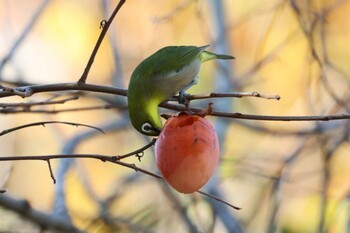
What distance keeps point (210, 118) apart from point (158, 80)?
4.17 ft

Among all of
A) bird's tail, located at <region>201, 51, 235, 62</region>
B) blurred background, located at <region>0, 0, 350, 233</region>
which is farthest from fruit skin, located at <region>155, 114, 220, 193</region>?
blurred background, located at <region>0, 0, 350, 233</region>

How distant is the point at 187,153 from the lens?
3.69 feet

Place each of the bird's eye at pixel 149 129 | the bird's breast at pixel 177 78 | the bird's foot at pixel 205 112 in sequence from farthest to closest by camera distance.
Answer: the bird's breast at pixel 177 78
the bird's eye at pixel 149 129
the bird's foot at pixel 205 112

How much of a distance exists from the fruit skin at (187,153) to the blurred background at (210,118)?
0.90 m

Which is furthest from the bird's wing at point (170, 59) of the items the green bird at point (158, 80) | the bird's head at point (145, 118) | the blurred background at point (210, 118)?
the blurred background at point (210, 118)

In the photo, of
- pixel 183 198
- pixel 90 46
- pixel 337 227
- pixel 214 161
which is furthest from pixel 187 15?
pixel 214 161

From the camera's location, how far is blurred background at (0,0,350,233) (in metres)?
2.41

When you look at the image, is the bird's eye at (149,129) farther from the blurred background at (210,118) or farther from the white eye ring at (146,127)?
the blurred background at (210,118)

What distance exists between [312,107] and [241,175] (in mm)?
556

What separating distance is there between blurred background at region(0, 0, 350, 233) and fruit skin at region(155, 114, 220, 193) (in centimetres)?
90

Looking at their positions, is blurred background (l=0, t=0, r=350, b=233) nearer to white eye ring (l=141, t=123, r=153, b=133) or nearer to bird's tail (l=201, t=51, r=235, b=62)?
bird's tail (l=201, t=51, r=235, b=62)

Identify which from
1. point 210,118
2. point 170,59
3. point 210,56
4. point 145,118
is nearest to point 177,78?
point 170,59

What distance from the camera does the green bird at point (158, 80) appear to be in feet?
4.62

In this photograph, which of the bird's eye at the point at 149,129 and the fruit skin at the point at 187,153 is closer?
the fruit skin at the point at 187,153
